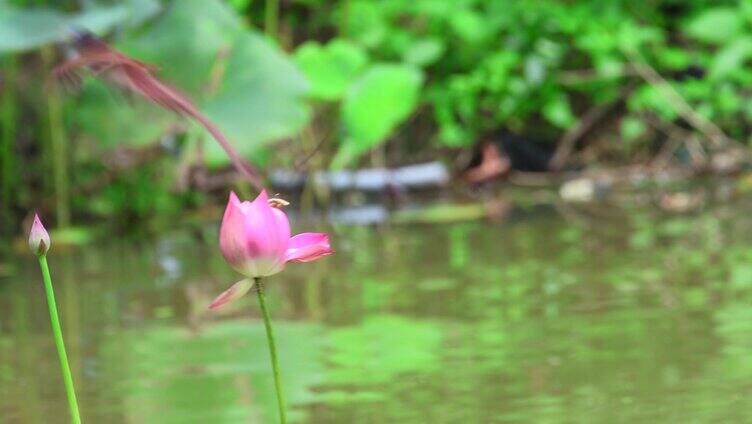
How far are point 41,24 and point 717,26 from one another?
1.90 m

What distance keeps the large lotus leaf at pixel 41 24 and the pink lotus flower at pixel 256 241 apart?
6.60 feet

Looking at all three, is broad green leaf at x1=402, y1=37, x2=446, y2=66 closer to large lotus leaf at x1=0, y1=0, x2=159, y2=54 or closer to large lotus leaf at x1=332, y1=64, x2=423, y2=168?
large lotus leaf at x1=332, y1=64, x2=423, y2=168

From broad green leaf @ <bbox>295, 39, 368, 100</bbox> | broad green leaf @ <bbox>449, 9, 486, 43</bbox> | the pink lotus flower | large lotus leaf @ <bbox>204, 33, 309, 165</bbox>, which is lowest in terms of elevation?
the pink lotus flower

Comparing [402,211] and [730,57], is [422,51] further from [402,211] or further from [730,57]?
[730,57]

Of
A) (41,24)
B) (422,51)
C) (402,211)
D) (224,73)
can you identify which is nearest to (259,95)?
(224,73)

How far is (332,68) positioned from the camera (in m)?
3.49

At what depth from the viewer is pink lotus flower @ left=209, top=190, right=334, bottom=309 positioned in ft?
2.88

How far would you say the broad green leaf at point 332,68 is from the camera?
136 inches

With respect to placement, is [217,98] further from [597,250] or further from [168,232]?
[597,250]

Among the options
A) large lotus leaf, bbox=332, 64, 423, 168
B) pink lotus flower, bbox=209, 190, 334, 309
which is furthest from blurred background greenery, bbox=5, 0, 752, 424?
pink lotus flower, bbox=209, 190, 334, 309

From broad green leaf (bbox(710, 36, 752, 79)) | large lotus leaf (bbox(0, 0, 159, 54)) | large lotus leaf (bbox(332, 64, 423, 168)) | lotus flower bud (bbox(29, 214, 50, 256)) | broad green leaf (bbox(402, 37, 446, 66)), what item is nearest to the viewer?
lotus flower bud (bbox(29, 214, 50, 256))

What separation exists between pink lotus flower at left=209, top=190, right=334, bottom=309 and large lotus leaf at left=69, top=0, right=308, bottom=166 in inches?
79.1

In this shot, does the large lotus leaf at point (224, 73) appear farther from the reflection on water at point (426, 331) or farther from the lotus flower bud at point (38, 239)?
the lotus flower bud at point (38, 239)

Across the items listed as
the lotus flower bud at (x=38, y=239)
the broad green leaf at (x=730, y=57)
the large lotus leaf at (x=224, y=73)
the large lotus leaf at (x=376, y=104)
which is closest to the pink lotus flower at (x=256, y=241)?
the lotus flower bud at (x=38, y=239)
